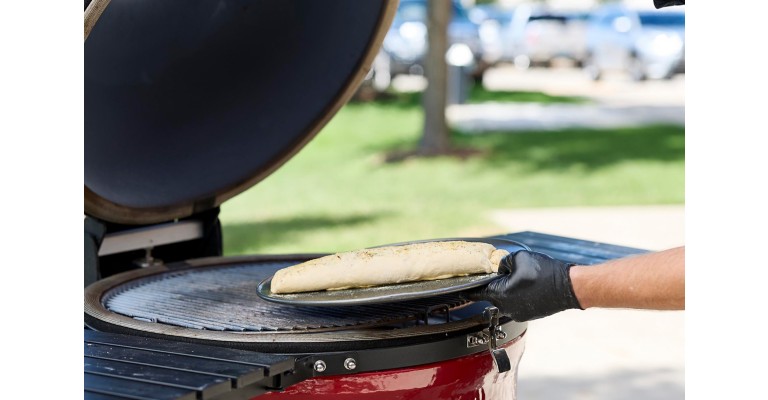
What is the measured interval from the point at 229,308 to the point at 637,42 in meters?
17.3

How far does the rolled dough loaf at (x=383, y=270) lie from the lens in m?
2.23

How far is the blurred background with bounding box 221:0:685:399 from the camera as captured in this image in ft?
16.8

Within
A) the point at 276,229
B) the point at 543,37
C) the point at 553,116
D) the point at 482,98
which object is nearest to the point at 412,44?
the point at 482,98

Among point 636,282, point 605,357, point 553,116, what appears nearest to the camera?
point 636,282

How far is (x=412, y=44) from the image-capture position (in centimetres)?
1822

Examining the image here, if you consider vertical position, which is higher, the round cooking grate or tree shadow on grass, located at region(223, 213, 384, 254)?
the round cooking grate

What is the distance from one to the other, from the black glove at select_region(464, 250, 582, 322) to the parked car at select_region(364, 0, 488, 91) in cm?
1462

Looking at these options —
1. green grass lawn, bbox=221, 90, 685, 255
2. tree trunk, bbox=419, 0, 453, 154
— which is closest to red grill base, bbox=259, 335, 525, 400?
green grass lawn, bbox=221, 90, 685, 255

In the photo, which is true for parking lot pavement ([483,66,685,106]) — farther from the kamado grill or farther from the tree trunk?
A: the kamado grill

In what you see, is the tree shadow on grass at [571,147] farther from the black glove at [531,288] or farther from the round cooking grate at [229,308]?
the black glove at [531,288]

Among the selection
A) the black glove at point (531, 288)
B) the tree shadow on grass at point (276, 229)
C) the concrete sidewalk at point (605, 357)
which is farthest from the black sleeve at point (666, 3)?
the tree shadow on grass at point (276, 229)

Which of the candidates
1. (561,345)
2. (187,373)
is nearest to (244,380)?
(187,373)

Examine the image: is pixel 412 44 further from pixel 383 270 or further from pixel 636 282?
pixel 636 282

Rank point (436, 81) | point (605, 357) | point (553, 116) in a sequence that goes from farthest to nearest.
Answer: point (553, 116) < point (436, 81) < point (605, 357)
